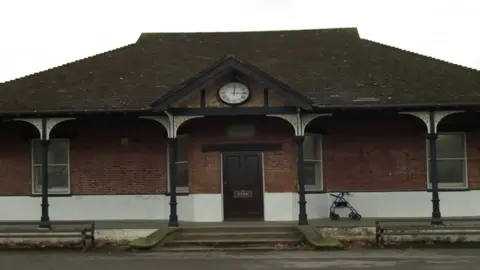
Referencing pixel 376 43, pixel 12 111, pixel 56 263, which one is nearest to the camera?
pixel 56 263

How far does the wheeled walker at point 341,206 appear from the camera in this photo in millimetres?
18250

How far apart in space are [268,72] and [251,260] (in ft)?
29.4

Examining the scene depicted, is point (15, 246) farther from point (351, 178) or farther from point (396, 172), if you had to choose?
point (396, 172)

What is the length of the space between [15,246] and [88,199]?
334cm

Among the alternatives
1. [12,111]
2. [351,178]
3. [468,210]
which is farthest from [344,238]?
[12,111]

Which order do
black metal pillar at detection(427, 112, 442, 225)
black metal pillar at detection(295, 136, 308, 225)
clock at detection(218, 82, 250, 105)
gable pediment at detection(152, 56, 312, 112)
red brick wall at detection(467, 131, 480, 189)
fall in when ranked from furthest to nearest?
red brick wall at detection(467, 131, 480, 189) → clock at detection(218, 82, 250, 105) → black metal pillar at detection(427, 112, 442, 225) → black metal pillar at detection(295, 136, 308, 225) → gable pediment at detection(152, 56, 312, 112)

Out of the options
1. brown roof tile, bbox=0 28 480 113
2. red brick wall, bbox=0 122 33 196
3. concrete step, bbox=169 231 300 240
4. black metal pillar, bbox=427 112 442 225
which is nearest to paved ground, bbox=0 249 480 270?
concrete step, bbox=169 231 300 240

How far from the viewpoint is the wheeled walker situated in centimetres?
1825

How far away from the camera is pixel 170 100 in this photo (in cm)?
1669

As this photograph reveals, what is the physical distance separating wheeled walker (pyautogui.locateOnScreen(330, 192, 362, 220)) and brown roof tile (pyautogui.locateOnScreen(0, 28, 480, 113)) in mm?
2960

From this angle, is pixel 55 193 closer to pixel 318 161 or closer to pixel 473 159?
pixel 318 161

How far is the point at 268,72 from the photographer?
20844 millimetres

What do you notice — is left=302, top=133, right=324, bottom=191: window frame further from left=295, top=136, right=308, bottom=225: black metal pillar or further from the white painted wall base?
left=295, top=136, right=308, bottom=225: black metal pillar

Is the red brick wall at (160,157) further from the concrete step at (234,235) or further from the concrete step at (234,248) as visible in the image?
the concrete step at (234,248)
